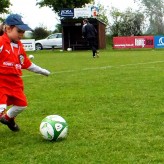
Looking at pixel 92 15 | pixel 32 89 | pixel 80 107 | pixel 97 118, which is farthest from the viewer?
pixel 92 15

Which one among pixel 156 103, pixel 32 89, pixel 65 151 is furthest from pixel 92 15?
pixel 65 151

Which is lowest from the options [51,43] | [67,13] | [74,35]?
[51,43]

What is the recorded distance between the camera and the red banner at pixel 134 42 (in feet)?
114

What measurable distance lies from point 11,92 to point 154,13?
5959 cm

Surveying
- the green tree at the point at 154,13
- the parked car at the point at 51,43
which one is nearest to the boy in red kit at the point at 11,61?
the parked car at the point at 51,43

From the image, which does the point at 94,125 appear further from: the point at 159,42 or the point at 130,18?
the point at 130,18

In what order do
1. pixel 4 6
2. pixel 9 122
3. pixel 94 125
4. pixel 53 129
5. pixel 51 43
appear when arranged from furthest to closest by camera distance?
pixel 51 43
pixel 4 6
pixel 94 125
pixel 9 122
pixel 53 129

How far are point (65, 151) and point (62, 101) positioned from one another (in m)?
3.32

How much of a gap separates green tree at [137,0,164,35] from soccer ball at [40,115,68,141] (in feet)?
180

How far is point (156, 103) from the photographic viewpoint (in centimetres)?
732

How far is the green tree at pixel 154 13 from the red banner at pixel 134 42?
938 inches

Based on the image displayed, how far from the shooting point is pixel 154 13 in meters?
63.0

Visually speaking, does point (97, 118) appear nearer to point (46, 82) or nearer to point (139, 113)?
point (139, 113)

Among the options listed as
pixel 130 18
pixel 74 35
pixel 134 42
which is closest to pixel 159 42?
pixel 134 42
